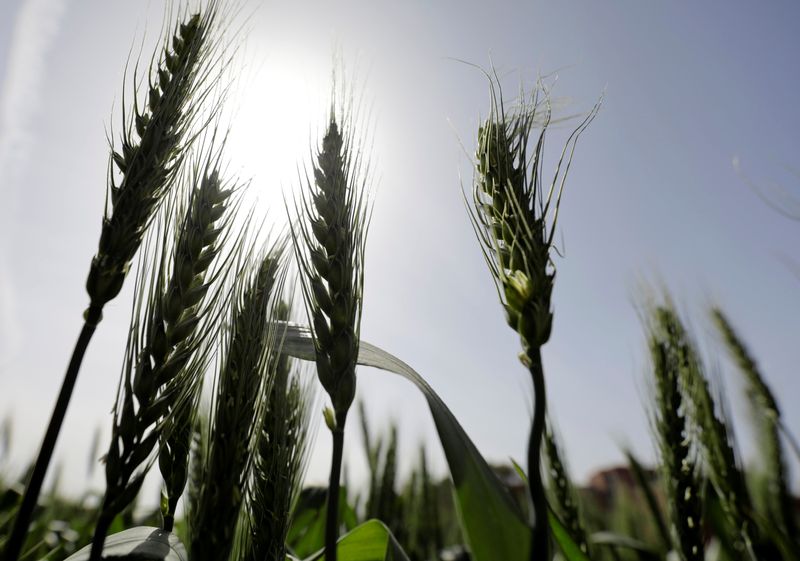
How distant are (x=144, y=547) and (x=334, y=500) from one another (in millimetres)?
352

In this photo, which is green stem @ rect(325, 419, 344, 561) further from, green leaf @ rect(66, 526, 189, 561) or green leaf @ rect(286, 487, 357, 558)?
green leaf @ rect(286, 487, 357, 558)

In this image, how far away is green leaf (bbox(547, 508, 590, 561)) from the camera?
1.08 m

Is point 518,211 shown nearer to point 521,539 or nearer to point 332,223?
point 332,223

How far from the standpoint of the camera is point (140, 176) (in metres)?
0.94

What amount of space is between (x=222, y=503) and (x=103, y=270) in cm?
44

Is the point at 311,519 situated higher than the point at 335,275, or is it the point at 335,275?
the point at 335,275

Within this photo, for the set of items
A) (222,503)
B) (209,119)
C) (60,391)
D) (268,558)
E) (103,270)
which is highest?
(209,119)

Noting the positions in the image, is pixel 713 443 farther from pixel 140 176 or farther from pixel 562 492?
pixel 140 176

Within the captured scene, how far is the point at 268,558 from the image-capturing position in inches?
38.1

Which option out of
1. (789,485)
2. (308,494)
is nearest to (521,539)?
(308,494)

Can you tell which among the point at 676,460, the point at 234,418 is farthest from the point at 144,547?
the point at 676,460

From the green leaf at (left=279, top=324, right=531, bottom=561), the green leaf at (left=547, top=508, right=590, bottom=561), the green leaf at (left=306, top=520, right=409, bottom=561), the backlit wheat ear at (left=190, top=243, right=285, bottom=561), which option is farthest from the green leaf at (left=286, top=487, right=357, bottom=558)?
the green leaf at (left=279, top=324, right=531, bottom=561)

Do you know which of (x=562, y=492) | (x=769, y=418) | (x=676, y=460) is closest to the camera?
(x=676, y=460)

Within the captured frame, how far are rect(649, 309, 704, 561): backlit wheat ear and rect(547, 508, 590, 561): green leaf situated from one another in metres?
0.44
